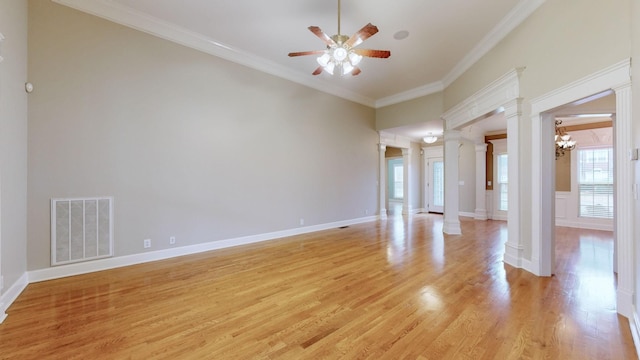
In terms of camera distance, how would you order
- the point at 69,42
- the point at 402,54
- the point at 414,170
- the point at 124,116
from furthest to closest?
the point at 414,170 → the point at 402,54 → the point at 124,116 → the point at 69,42

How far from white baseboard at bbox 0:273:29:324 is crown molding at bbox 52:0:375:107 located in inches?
130

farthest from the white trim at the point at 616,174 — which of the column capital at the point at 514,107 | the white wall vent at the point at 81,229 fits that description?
the white wall vent at the point at 81,229

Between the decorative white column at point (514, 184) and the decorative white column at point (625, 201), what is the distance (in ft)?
3.89

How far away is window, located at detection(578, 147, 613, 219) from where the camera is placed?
6109 millimetres

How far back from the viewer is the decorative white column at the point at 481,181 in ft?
25.9

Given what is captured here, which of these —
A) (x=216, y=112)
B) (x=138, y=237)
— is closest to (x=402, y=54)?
(x=216, y=112)

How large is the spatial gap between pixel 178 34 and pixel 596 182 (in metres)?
9.65

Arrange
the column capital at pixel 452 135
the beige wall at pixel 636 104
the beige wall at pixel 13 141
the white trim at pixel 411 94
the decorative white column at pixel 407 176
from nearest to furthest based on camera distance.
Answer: the beige wall at pixel 636 104
the beige wall at pixel 13 141
the column capital at pixel 452 135
the white trim at pixel 411 94
the decorative white column at pixel 407 176

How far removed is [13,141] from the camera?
2.57 m

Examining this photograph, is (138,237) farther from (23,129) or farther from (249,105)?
(249,105)

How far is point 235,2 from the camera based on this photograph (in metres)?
3.36

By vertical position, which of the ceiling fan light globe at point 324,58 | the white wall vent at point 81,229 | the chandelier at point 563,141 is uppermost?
the ceiling fan light globe at point 324,58

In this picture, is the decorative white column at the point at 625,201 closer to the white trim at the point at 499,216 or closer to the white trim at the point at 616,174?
the white trim at the point at 616,174

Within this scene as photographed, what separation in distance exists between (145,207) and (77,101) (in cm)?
157
